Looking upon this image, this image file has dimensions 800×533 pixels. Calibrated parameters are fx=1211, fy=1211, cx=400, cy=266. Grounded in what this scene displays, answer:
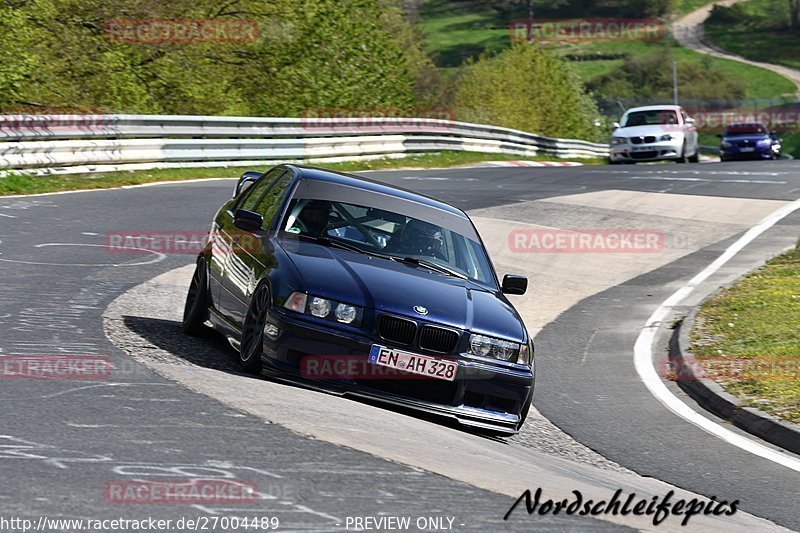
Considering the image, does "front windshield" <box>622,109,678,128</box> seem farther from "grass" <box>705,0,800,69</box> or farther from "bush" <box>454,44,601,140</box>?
"grass" <box>705,0,800,69</box>

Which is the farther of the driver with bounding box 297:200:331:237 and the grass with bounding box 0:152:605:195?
the grass with bounding box 0:152:605:195

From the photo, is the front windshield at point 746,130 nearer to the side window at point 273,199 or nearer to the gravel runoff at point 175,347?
the gravel runoff at point 175,347

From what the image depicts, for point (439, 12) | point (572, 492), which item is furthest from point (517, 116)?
point (439, 12)

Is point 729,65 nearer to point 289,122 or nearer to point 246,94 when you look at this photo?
point 246,94

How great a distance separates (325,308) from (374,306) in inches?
12.0

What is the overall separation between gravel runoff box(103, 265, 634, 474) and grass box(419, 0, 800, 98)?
97.9m

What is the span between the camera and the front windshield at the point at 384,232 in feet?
28.4

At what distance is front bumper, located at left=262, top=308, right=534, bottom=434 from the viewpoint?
292 inches

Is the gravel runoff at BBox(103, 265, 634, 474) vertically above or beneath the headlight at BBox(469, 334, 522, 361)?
beneath

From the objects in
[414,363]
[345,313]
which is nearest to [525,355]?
[414,363]

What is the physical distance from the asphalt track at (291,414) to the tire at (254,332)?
165 mm

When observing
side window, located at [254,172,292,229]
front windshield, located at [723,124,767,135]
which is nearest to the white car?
front windshield, located at [723,124,767,135]

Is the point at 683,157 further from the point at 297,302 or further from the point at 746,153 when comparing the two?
the point at 297,302

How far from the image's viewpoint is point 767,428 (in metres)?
8.48
